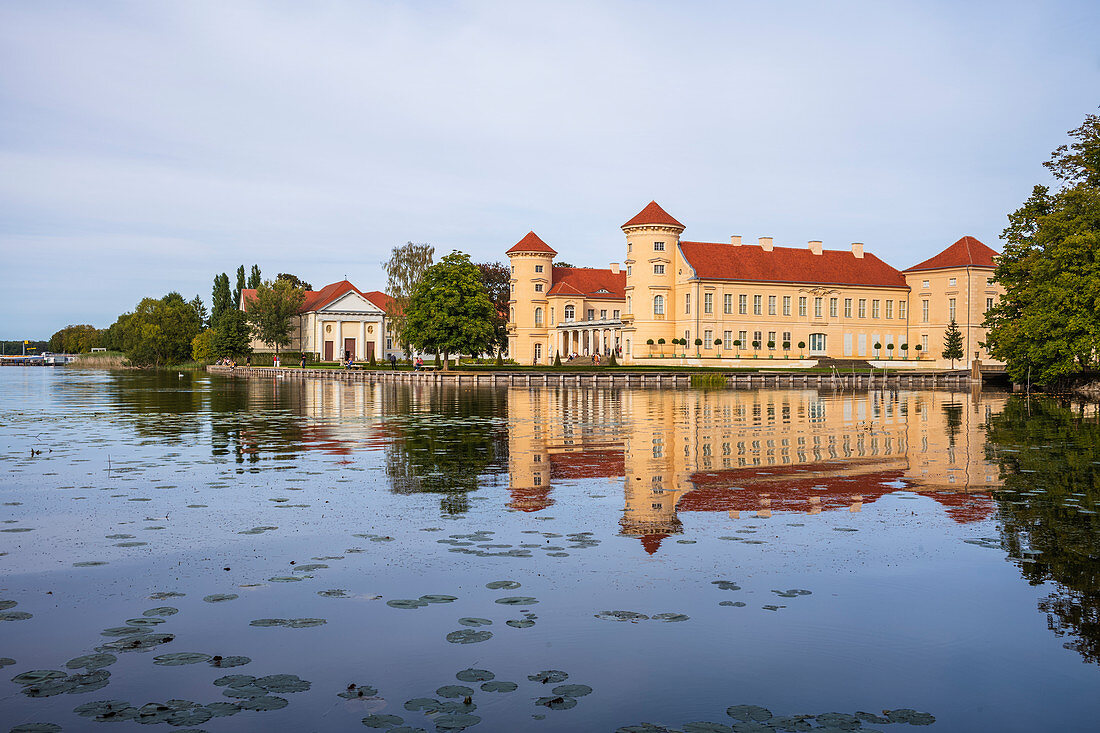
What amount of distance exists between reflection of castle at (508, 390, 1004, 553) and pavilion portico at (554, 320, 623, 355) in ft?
206

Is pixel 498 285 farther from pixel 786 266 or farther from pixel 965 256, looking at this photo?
pixel 965 256

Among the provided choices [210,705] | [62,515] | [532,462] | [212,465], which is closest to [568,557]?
[210,705]

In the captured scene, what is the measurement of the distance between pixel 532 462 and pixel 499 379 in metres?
53.0

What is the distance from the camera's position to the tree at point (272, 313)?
112 meters

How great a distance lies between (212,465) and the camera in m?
18.5

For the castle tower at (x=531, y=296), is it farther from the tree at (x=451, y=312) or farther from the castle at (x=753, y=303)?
the tree at (x=451, y=312)

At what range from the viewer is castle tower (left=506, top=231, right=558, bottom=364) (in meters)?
109

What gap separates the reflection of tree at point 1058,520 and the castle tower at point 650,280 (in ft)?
233

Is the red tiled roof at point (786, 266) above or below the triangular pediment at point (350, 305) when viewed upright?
above

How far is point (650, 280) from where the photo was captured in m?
98.1

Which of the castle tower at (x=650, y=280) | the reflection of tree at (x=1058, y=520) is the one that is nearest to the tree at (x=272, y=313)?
the castle tower at (x=650, y=280)

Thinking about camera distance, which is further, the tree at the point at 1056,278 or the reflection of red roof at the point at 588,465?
the tree at the point at 1056,278

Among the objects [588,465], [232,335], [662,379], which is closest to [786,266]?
[662,379]

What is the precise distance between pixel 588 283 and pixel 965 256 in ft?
142
